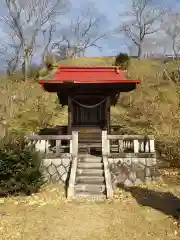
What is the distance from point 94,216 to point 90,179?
2534mm

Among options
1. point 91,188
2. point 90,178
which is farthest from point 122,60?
point 91,188

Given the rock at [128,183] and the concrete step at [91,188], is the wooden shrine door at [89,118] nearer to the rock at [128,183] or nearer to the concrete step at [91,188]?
the rock at [128,183]

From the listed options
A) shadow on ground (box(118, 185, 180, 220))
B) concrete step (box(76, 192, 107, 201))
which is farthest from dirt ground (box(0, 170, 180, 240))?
concrete step (box(76, 192, 107, 201))

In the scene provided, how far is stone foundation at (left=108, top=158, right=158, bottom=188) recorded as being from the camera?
12383 mm

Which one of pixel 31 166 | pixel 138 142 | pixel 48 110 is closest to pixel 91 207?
pixel 31 166

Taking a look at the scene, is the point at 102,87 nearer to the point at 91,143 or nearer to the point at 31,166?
the point at 91,143

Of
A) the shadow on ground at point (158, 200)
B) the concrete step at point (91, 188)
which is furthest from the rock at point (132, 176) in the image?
the concrete step at point (91, 188)

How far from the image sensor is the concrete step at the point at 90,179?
37.7 ft

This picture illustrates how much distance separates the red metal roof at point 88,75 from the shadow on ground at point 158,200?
4.46m

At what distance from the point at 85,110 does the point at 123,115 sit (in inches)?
539

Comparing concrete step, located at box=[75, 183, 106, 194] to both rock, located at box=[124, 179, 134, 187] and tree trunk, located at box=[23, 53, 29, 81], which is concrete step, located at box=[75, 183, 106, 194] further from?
tree trunk, located at box=[23, 53, 29, 81]

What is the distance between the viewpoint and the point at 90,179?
11562 millimetres

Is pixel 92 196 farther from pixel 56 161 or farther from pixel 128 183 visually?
pixel 56 161

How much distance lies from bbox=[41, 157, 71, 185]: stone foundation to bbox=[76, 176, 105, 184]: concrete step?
863 mm
